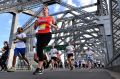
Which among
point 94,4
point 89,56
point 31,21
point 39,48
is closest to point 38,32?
point 39,48

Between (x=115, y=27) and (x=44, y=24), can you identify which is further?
(x=115, y=27)

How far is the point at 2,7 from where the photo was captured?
38938 mm

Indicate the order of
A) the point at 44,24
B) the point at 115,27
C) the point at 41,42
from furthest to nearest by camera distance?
the point at 115,27
the point at 44,24
the point at 41,42

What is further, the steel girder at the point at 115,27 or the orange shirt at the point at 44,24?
the steel girder at the point at 115,27

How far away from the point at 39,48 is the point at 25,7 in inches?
1272

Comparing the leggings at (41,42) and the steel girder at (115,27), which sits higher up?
the steel girder at (115,27)

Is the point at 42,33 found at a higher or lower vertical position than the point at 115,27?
lower

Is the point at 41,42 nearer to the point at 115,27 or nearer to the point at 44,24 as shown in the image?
the point at 44,24

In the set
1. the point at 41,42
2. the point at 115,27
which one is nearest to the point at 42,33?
the point at 41,42

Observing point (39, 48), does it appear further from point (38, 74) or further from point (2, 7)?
point (2, 7)

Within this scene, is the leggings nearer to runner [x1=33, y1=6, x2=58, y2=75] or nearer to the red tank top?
runner [x1=33, y1=6, x2=58, y2=75]

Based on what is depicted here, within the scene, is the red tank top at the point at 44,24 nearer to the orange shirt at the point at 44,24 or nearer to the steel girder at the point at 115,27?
the orange shirt at the point at 44,24

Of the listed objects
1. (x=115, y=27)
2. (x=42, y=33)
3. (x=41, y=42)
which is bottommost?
(x=41, y=42)

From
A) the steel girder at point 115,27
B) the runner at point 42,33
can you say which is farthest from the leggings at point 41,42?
the steel girder at point 115,27
